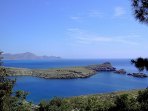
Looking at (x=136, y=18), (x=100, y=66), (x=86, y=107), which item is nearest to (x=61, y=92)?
(x=86, y=107)

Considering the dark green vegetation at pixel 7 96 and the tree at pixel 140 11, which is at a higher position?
the tree at pixel 140 11

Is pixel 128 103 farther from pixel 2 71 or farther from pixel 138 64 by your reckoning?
pixel 138 64

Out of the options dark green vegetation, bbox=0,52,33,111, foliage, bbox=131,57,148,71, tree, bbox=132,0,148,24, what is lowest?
dark green vegetation, bbox=0,52,33,111

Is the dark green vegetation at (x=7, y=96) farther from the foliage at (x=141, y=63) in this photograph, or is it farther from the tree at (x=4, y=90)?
the foliage at (x=141, y=63)

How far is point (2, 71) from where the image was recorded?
17016mm

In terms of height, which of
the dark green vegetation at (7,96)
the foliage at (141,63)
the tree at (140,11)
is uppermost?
the tree at (140,11)

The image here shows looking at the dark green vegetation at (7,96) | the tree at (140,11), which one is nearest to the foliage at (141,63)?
the tree at (140,11)

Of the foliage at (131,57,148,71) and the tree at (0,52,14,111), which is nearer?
the foliage at (131,57,148,71)

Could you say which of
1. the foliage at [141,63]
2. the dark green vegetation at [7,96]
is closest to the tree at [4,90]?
the dark green vegetation at [7,96]

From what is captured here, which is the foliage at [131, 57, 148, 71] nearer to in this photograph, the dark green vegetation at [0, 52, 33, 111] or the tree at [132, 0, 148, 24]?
the tree at [132, 0, 148, 24]

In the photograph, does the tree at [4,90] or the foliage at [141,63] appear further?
the tree at [4,90]

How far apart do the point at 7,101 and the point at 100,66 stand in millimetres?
175884

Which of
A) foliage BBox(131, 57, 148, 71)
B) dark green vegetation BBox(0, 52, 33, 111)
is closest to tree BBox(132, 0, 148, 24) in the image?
foliage BBox(131, 57, 148, 71)

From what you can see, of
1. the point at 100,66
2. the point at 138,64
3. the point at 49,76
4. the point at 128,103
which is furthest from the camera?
the point at 100,66
